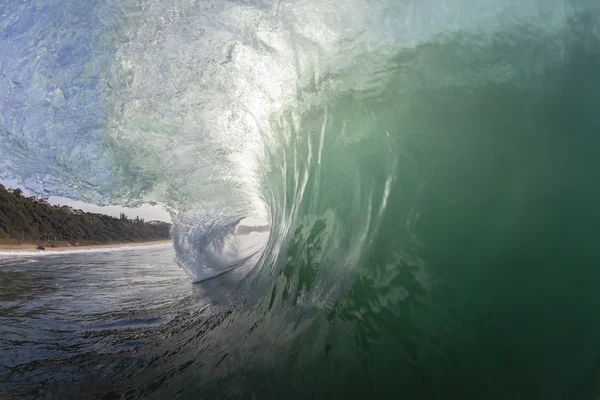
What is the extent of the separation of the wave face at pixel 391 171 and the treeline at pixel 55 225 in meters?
56.2

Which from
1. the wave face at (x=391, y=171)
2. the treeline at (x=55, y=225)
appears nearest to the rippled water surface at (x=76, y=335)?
the wave face at (x=391, y=171)

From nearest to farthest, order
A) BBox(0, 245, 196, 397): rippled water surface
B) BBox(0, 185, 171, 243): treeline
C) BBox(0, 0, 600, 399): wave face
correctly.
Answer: BBox(0, 0, 600, 399): wave face
BBox(0, 245, 196, 397): rippled water surface
BBox(0, 185, 171, 243): treeline

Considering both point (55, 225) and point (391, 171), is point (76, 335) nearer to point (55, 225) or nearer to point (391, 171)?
point (391, 171)

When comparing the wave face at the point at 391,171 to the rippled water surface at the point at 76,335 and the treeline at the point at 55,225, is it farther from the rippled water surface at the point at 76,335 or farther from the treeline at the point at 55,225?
the treeline at the point at 55,225

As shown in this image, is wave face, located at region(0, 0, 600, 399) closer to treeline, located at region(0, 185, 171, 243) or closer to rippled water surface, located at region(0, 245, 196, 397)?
rippled water surface, located at region(0, 245, 196, 397)

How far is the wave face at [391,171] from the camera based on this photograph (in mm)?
1861

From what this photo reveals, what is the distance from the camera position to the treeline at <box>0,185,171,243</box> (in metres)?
53.8

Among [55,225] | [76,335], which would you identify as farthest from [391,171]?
[55,225]

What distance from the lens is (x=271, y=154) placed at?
17.9 ft

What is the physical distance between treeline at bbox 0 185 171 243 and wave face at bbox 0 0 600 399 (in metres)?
56.2

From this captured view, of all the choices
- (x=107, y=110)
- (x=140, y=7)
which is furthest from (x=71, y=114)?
(x=140, y=7)

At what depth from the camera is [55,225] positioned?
→ 6394cm

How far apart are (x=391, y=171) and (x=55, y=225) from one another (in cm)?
7861

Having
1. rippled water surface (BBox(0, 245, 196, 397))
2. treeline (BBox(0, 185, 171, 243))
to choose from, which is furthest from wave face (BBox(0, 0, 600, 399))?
treeline (BBox(0, 185, 171, 243))
